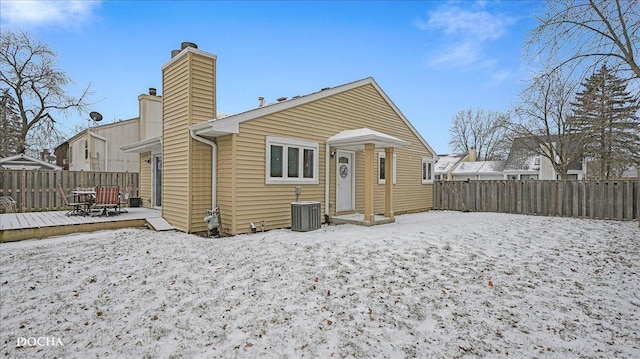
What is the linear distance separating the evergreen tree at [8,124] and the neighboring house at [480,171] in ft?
109

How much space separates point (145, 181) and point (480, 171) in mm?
26202

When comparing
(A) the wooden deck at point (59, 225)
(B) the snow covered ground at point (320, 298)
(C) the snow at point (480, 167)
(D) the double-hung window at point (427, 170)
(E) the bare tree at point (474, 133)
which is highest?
(E) the bare tree at point (474, 133)

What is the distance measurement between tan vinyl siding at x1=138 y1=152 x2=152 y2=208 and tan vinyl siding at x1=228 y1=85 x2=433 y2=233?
6.06 meters

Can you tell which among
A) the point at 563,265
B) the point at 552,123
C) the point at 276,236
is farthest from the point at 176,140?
the point at 552,123

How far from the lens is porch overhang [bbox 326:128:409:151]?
890 centimetres

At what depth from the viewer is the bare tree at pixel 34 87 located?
1905 centimetres

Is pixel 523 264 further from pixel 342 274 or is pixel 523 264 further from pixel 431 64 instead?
pixel 431 64

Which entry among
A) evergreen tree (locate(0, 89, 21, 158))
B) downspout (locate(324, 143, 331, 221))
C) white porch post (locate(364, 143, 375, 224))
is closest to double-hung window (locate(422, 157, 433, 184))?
white porch post (locate(364, 143, 375, 224))

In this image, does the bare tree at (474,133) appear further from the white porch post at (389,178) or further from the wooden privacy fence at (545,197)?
the white porch post at (389,178)

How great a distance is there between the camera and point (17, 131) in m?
22.9

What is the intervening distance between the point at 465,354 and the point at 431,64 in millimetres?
13911

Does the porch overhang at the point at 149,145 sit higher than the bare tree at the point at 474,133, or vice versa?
the bare tree at the point at 474,133

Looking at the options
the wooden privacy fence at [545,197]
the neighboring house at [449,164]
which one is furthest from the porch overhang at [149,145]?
the neighboring house at [449,164]

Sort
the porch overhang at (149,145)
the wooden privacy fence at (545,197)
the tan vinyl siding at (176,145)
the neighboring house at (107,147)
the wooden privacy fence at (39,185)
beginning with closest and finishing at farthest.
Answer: the tan vinyl siding at (176,145) < the porch overhang at (149,145) < the wooden privacy fence at (545,197) < the wooden privacy fence at (39,185) < the neighboring house at (107,147)
